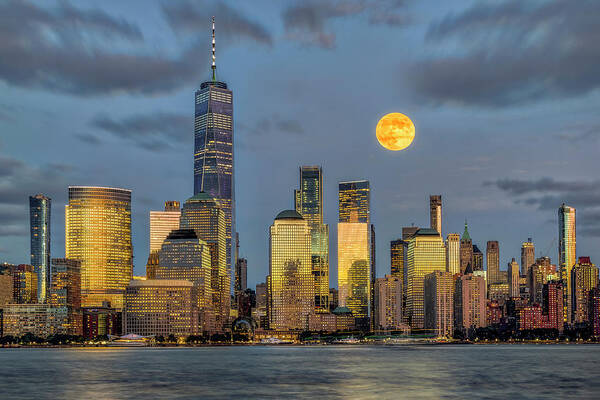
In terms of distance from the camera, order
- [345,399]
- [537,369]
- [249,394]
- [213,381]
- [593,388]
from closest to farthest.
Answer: [345,399], [249,394], [593,388], [213,381], [537,369]

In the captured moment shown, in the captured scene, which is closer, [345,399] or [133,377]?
[345,399]

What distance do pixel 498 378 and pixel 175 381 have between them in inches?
2282

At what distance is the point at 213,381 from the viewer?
15900cm

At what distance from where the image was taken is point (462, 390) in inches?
5517

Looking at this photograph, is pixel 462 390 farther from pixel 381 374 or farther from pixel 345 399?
pixel 381 374

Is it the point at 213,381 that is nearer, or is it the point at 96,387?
the point at 96,387

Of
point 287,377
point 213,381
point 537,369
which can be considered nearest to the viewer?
point 213,381

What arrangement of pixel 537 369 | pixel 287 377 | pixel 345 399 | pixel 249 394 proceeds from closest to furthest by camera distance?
pixel 345 399 → pixel 249 394 → pixel 287 377 → pixel 537 369

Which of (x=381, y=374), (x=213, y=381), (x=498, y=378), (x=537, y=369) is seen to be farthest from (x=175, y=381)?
(x=537, y=369)

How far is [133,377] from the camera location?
171500mm

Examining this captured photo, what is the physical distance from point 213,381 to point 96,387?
68.0 ft

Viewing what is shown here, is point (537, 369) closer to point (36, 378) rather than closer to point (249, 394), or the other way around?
point (249, 394)

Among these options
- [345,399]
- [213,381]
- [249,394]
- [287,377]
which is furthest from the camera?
[287,377]


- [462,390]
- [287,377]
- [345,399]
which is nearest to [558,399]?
[462,390]
